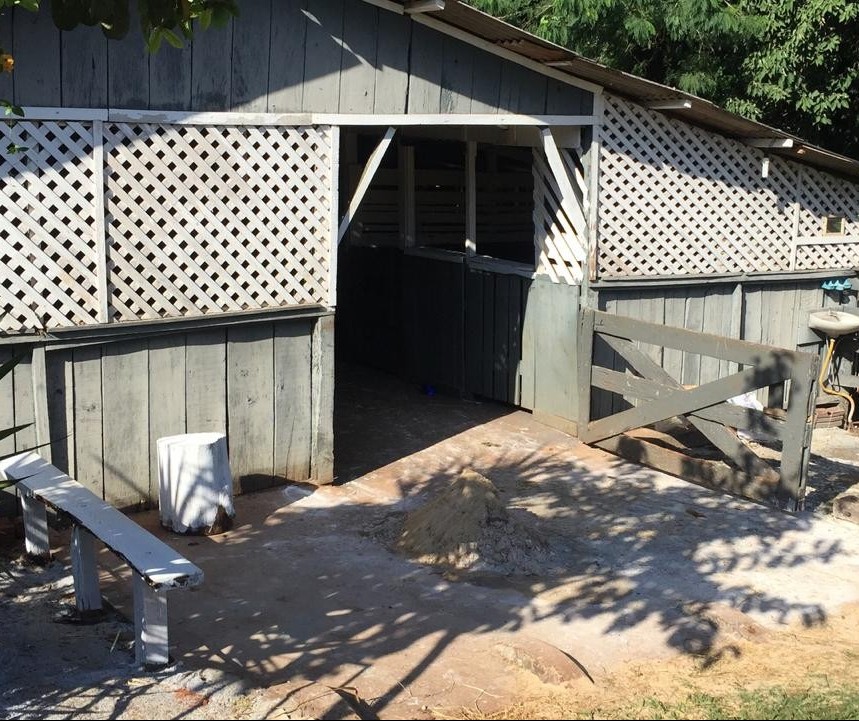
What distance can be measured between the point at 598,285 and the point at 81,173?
4.58m

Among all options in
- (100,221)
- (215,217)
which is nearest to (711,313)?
(215,217)

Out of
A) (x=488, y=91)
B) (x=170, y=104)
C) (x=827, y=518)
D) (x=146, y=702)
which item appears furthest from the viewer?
(x=488, y=91)

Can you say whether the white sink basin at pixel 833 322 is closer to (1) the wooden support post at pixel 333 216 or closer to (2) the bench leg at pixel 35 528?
(1) the wooden support post at pixel 333 216

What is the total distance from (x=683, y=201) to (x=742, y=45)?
8.53ft

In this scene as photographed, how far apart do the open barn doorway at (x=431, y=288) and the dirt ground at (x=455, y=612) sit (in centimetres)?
189

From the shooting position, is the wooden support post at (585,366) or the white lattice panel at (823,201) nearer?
the wooden support post at (585,366)

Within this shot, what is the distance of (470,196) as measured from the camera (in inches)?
430

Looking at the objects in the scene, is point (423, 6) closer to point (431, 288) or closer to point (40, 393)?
point (40, 393)

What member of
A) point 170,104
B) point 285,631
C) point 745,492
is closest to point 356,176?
point 170,104

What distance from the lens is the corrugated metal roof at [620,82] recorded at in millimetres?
8023

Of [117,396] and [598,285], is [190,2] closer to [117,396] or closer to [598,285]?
[117,396]

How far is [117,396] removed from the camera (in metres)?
7.43

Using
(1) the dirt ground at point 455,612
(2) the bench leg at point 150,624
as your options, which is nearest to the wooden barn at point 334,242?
(1) the dirt ground at point 455,612

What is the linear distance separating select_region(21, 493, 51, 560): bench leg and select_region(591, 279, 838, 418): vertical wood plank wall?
4870 mm
